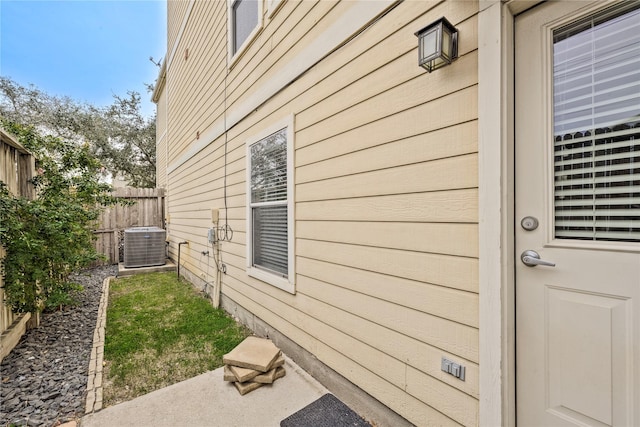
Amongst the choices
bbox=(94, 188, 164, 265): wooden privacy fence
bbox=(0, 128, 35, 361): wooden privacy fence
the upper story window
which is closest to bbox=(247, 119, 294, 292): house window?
the upper story window

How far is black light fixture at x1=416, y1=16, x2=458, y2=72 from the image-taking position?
146 centimetres

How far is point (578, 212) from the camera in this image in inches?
47.4

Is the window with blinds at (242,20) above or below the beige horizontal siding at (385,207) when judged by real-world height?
above

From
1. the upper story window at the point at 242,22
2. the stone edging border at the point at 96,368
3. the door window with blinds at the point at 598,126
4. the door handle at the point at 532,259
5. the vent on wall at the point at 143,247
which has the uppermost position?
Result: the upper story window at the point at 242,22

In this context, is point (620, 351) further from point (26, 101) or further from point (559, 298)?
point (26, 101)

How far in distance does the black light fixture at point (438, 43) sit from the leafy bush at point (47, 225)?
3563 mm

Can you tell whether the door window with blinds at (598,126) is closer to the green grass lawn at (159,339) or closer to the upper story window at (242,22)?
the green grass lawn at (159,339)

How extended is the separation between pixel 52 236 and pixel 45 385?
1608 mm

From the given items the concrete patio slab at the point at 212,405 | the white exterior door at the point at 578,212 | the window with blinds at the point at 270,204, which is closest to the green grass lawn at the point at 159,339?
the concrete patio slab at the point at 212,405

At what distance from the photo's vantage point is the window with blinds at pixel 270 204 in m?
3.04

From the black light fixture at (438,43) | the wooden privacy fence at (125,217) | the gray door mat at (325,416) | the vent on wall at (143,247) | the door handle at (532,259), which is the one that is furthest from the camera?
the wooden privacy fence at (125,217)

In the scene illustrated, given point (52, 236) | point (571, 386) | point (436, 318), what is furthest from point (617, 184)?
point (52, 236)

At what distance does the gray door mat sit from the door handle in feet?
4.60

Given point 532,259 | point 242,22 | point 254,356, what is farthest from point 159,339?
point 242,22
